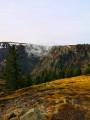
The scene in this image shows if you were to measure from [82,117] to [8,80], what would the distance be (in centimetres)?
2597

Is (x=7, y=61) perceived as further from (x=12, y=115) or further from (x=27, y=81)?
(x=27, y=81)

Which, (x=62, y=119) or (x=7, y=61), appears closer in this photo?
(x=62, y=119)

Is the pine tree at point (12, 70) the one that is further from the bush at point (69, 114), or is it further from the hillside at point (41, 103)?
the bush at point (69, 114)

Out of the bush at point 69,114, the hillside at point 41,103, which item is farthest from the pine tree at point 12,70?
the bush at point 69,114

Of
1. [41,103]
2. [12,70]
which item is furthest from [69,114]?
[12,70]

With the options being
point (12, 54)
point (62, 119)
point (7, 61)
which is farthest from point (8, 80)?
point (62, 119)

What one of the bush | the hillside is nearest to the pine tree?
the hillside

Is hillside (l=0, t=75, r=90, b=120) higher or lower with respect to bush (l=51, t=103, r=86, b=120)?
lower

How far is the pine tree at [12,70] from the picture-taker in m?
29.6

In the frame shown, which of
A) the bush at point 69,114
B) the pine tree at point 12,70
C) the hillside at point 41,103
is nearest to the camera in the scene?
the bush at point 69,114

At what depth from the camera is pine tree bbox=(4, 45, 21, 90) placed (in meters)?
29.6

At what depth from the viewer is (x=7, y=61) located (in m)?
30.5

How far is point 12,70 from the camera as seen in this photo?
95.2 ft

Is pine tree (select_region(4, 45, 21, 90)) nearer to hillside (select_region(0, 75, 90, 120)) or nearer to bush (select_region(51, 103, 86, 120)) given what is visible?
hillside (select_region(0, 75, 90, 120))
